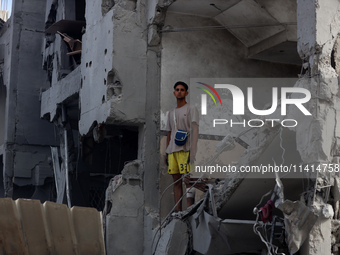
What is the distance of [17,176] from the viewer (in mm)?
14703

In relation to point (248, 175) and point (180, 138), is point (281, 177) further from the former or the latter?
point (180, 138)

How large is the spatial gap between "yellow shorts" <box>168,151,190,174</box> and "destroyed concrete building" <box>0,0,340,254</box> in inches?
15.4

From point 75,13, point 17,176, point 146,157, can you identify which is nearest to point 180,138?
point 146,157

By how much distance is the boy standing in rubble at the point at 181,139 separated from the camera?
8.57 metres

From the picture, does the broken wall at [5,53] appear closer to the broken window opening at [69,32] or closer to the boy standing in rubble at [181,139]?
the broken window opening at [69,32]

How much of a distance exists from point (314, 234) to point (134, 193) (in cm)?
350

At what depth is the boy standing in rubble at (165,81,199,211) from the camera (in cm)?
857

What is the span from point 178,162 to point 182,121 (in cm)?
54

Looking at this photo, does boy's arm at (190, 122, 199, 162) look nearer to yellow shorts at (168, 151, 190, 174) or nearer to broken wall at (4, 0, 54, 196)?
yellow shorts at (168, 151, 190, 174)

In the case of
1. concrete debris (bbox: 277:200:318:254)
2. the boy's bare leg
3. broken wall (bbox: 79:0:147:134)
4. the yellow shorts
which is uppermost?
broken wall (bbox: 79:0:147:134)

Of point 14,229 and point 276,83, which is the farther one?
point 276,83

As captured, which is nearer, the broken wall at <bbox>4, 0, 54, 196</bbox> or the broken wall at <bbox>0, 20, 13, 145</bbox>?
the broken wall at <bbox>4, 0, 54, 196</bbox>

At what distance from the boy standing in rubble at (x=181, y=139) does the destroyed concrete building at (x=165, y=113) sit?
37cm

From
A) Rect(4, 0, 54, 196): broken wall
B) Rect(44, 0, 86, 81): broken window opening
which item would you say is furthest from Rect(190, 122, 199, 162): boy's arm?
Rect(4, 0, 54, 196): broken wall
